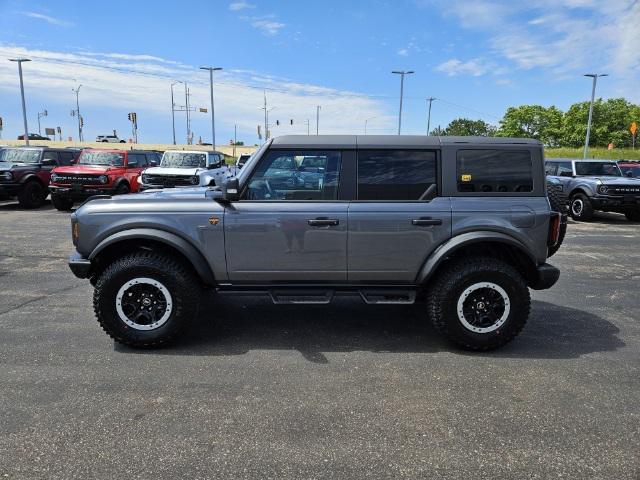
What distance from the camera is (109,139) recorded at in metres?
78.9

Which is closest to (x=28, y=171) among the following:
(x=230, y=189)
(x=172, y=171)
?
(x=172, y=171)

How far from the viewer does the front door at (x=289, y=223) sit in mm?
4086

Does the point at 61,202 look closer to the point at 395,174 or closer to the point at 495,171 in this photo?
the point at 395,174

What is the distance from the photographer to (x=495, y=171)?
4.20 m

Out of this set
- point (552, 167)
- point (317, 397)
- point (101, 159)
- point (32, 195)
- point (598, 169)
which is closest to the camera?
point (317, 397)

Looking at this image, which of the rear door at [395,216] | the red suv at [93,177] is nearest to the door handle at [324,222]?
the rear door at [395,216]

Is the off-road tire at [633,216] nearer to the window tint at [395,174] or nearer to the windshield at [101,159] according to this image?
the window tint at [395,174]

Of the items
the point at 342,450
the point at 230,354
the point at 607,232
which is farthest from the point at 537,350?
the point at 607,232

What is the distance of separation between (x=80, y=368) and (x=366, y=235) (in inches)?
101

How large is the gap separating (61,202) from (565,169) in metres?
15.7

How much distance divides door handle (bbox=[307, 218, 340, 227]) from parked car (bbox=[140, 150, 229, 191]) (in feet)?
33.7

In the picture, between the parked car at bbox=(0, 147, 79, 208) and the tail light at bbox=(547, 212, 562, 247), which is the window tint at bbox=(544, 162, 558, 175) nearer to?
the tail light at bbox=(547, 212, 562, 247)

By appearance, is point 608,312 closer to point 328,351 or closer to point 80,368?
point 328,351

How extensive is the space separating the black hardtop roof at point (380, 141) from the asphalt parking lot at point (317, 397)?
5.87 feet
